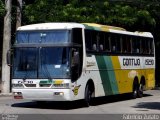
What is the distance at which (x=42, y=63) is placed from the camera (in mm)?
19344

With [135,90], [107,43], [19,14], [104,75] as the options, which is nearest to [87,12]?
[19,14]

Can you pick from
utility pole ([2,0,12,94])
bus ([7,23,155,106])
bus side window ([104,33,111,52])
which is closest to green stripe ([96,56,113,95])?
bus ([7,23,155,106])

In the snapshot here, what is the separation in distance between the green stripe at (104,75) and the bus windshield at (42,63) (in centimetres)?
258

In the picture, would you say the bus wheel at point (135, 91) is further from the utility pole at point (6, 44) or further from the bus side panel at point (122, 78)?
→ the utility pole at point (6, 44)

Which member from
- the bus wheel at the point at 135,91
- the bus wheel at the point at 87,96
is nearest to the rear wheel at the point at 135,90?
the bus wheel at the point at 135,91

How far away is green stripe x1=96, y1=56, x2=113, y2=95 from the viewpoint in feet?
70.9

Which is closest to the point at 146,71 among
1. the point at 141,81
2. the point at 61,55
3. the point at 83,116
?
the point at 141,81

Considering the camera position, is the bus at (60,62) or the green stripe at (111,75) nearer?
the bus at (60,62)

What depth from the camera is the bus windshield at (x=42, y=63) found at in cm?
1909

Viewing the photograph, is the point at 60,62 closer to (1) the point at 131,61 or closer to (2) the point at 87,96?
(2) the point at 87,96

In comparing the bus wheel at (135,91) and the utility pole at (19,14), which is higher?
the utility pole at (19,14)

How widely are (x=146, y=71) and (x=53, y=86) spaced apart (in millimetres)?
9425

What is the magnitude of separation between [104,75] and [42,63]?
12.5 feet

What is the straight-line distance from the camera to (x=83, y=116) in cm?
1673
